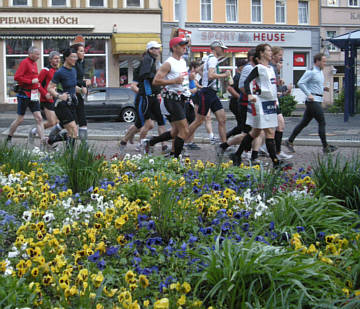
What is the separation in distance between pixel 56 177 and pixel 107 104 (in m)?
18.4

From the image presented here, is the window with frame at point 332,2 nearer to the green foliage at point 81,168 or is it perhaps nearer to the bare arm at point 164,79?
the bare arm at point 164,79

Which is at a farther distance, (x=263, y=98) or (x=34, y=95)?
(x=34, y=95)

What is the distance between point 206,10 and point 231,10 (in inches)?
76.7

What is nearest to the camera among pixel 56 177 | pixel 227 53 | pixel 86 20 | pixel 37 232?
pixel 37 232

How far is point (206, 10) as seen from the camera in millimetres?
42375

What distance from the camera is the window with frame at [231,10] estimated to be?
141 ft

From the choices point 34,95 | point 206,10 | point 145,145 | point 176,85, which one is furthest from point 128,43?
point 176,85

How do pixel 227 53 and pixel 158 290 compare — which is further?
pixel 227 53

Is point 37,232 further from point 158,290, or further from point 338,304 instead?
point 338,304

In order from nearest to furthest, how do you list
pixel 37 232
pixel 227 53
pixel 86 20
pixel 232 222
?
pixel 37 232 → pixel 232 222 → pixel 86 20 → pixel 227 53

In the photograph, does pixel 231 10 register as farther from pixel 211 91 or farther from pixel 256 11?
pixel 211 91

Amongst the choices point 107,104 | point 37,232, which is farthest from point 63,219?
point 107,104

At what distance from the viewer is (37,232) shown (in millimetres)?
4039

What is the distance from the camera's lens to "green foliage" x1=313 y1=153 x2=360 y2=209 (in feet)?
16.2
